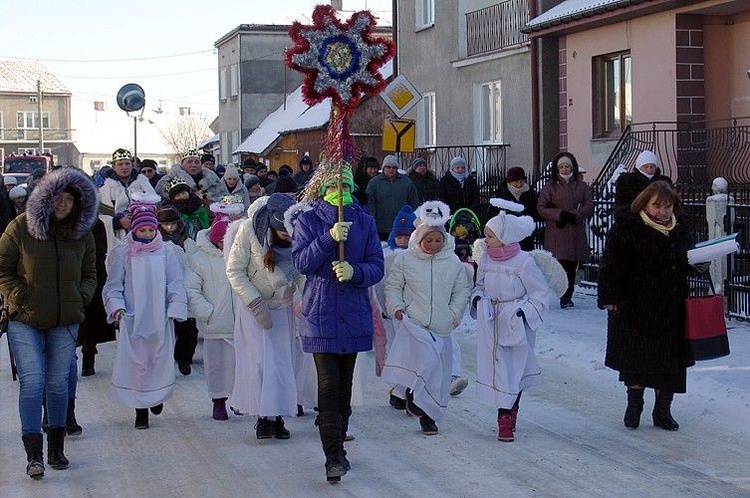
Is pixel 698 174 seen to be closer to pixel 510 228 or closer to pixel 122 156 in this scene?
pixel 122 156

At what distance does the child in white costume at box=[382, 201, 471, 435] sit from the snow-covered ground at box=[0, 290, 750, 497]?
1.05ft

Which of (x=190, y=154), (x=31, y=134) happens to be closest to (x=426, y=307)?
(x=190, y=154)

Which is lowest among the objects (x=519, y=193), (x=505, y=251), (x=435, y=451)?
(x=435, y=451)

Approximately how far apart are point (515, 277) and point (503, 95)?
18813 millimetres

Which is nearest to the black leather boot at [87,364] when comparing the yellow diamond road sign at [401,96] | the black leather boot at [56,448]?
the black leather boot at [56,448]

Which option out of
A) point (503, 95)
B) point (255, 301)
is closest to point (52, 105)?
point (503, 95)

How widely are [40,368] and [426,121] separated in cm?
2497

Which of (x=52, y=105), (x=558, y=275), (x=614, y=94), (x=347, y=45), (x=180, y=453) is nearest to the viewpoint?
(x=347, y=45)

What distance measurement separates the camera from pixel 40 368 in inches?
299

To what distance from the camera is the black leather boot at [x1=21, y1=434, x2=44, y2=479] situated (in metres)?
7.47

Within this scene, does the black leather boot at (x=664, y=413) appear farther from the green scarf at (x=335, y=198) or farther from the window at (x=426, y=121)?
the window at (x=426, y=121)

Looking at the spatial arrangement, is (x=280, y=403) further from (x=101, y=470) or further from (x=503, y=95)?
(x=503, y=95)

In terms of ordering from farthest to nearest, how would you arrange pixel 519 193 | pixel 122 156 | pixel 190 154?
pixel 190 154
pixel 519 193
pixel 122 156

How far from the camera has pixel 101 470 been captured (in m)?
7.79
